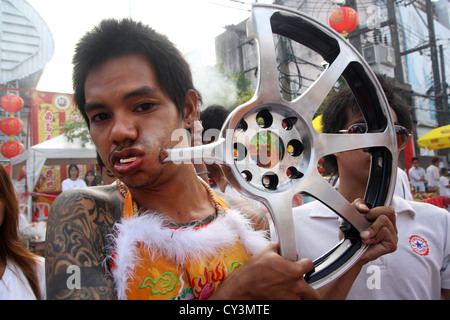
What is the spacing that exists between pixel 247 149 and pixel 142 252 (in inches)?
19.4

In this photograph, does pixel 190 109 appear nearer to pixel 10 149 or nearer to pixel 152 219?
pixel 152 219

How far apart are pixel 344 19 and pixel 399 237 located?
22.6 ft

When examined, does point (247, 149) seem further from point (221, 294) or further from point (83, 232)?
point (83, 232)

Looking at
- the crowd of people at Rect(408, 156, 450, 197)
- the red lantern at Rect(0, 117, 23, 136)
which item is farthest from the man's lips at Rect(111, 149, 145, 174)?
the crowd of people at Rect(408, 156, 450, 197)

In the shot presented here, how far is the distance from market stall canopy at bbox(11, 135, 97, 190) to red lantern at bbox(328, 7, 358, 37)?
633 centimetres

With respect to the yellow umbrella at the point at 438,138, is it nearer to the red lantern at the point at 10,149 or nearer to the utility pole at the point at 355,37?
the utility pole at the point at 355,37

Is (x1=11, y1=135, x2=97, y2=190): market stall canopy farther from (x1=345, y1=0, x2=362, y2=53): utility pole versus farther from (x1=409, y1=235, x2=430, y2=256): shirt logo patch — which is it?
(x1=409, y1=235, x2=430, y2=256): shirt logo patch

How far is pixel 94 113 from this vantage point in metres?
1.04

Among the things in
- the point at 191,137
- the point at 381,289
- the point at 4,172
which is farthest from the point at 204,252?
the point at 4,172

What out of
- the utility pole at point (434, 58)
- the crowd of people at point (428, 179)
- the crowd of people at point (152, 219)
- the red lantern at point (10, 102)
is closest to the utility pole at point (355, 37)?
the crowd of people at point (428, 179)

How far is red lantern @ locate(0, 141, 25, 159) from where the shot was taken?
9250mm

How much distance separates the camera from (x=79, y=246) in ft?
3.18

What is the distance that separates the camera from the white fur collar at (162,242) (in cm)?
99

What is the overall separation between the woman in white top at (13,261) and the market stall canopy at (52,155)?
5893 mm
